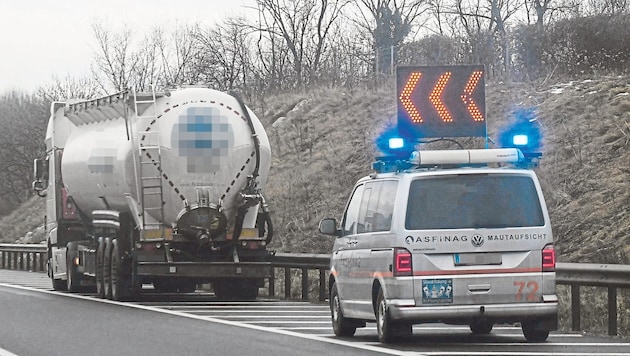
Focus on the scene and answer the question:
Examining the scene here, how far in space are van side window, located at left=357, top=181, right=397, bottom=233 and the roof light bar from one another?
390mm

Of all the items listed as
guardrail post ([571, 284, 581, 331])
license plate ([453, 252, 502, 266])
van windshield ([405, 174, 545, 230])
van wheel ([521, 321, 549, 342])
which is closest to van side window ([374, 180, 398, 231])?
van windshield ([405, 174, 545, 230])

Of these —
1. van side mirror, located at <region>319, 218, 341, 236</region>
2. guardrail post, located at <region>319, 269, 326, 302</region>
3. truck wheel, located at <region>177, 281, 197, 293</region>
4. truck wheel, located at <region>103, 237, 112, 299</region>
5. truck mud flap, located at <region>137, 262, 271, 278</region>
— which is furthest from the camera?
truck wheel, located at <region>177, 281, 197, 293</region>

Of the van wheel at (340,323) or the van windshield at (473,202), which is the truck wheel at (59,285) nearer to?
the van wheel at (340,323)

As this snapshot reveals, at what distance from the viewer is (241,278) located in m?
25.0

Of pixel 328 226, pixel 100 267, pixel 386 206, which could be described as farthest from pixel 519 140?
pixel 100 267

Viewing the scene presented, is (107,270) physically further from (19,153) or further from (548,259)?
(19,153)

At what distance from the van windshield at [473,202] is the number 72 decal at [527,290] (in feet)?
1.94

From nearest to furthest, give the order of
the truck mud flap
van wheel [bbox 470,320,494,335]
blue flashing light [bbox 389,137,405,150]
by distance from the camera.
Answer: blue flashing light [bbox 389,137,405,150] → van wheel [bbox 470,320,494,335] → the truck mud flap

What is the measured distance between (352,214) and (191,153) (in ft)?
24.4

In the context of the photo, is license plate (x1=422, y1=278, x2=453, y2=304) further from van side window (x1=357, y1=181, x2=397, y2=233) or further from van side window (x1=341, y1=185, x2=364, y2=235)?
van side window (x1=341, y1=185, x2=364, y2=235)

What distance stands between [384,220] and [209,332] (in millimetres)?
3071

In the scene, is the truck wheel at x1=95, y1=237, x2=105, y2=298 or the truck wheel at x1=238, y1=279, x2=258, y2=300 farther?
the truck wheel at x1=95, y1=237, x2=105, y2=298

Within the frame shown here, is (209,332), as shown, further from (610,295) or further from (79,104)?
(79,104)

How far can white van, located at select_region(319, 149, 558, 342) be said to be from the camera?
49.9 feet
